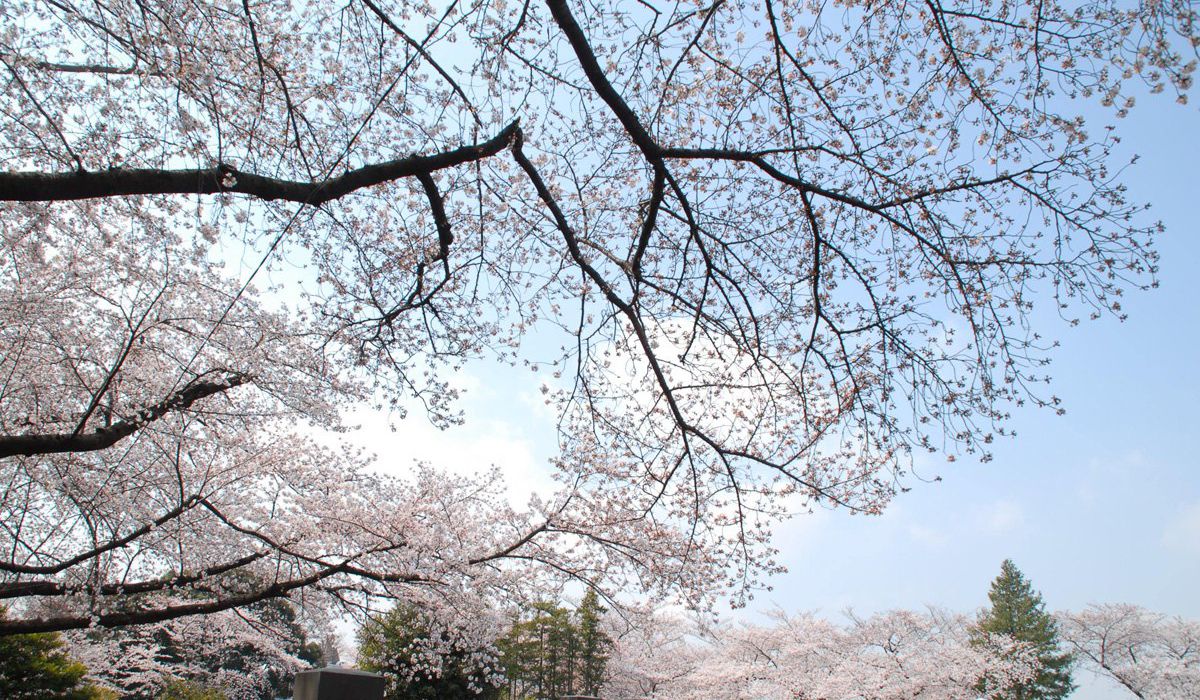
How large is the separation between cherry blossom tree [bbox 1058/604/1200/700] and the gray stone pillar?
22.4 m

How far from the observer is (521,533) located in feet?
27.7

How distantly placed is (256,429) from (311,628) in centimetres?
401

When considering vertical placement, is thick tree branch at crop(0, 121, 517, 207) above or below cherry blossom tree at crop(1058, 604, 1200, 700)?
above

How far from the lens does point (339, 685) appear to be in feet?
27.4

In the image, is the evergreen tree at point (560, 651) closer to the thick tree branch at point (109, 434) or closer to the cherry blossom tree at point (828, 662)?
the cherry blossom tree at point (828, 662)

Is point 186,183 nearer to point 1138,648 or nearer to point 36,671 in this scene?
point 36,671

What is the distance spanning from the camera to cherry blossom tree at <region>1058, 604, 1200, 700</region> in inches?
757

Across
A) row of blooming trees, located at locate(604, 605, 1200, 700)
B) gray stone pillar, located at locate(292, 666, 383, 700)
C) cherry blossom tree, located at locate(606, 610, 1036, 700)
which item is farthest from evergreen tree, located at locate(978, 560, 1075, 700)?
gray stone pillar, located at locate(292, 666, 383, 700)

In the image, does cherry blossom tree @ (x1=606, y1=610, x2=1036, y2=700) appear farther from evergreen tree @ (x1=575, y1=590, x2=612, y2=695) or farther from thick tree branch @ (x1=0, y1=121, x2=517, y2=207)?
thick tree branch @ (x1=0, y1=121, x2=517, y2=207)

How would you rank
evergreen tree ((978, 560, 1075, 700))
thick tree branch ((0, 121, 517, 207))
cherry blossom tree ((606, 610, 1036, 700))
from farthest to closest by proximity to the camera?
evergreen tree ((978, 560, 1075, 700))
cherry blossom tree ((606, 610, 1036, 700))
thick tree branch ((0, 121, 517, 207))

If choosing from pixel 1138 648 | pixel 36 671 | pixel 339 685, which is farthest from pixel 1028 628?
pixel 36 671

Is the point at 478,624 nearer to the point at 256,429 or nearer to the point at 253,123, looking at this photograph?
the point at 256,429

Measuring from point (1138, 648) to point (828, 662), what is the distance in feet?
39.4

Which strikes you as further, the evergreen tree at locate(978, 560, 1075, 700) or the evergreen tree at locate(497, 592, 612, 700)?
the evergreen tree at locate(978, 560, 1075, 700)
